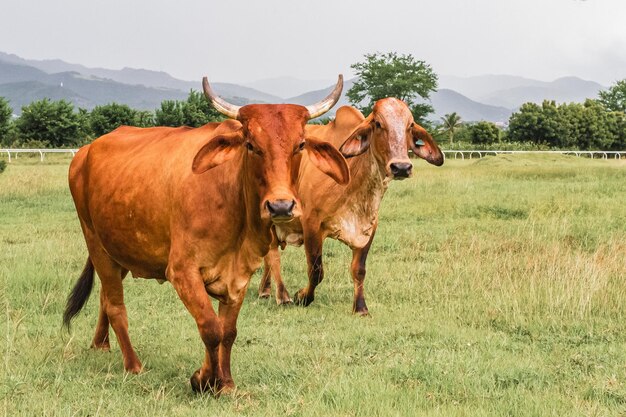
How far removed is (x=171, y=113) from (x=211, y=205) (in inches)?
2212

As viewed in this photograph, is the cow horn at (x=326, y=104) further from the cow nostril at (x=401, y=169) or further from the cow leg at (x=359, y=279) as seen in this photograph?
the cow leg at (x=359, y=279)

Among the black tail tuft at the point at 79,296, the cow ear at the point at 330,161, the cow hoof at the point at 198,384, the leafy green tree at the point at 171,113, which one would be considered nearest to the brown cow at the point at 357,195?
the black tail tuft at the point at 79,296

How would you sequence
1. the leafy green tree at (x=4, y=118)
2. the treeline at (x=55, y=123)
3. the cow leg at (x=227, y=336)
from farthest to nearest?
1. the treeline at (x=55, y=123)
2. the leafy green tree at (x=4, y=118)
3. the cow leg at (x=227, y=336)

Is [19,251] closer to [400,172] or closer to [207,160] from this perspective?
[400,172]

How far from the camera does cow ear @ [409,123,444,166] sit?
25.8ft

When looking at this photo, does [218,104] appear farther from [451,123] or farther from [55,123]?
[451,123]

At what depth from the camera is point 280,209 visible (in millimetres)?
4098

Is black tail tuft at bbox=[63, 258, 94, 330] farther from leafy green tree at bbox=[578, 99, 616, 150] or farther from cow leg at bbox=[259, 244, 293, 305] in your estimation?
leafy green tree at bbox=[578, 99, 616, 150]

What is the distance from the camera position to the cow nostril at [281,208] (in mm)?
4102

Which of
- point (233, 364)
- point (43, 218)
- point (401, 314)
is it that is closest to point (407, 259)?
point (401, 314)

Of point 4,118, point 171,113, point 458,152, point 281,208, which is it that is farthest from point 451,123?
point 281,208

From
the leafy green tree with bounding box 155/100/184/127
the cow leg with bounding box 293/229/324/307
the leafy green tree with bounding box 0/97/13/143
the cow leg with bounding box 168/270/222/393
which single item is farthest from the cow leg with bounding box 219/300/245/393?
the leafy green tree with bounding box 155/100/184/127

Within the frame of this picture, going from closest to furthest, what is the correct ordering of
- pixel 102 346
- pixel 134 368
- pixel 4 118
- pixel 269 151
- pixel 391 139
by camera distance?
pixel 269 151, pixel 134 368, pixel 102 346, pixel 391 139, pixel 4 118

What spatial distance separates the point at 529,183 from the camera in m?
21.3
